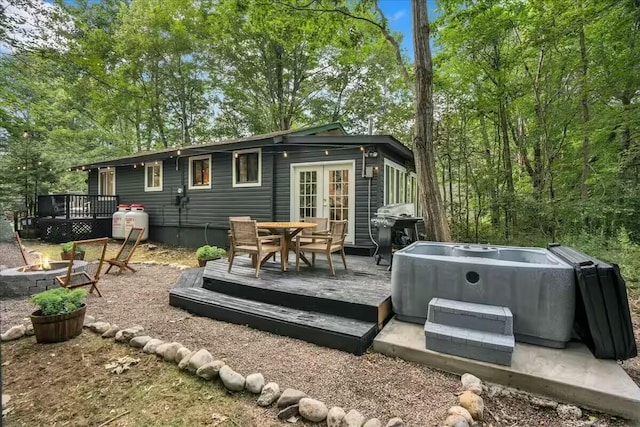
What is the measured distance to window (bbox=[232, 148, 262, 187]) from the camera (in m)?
A: 7.68

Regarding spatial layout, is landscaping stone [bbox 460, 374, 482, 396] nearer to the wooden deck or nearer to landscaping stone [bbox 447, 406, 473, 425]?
landscaping stone [bbox 447, 406, 473, 425]

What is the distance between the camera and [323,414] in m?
1.82

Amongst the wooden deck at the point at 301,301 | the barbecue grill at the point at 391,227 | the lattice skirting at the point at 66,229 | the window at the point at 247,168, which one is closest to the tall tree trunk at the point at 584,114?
the barbecue grill at the point at 391,227

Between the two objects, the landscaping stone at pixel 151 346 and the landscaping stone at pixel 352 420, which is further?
the landscaping stone at pixel 151 346

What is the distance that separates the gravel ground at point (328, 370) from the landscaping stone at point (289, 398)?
3.1 inches

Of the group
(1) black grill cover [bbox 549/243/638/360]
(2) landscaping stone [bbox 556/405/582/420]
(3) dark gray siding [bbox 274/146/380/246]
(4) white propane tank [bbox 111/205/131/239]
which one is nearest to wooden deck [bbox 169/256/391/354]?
(2) landscaping stone [bbox 556/405/582/420]

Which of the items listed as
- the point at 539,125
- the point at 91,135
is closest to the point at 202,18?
the point at 91,135

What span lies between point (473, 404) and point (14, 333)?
4.11 metres

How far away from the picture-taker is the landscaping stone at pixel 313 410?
5.93 feet

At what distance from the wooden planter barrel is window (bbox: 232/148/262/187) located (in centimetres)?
520

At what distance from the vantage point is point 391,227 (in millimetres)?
4648

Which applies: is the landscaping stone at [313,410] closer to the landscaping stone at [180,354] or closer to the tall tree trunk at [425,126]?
the landscaping stone at [180,354]

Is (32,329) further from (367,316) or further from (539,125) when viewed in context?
(539,125)

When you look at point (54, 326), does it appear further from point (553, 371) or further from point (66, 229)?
point (66, 229)
